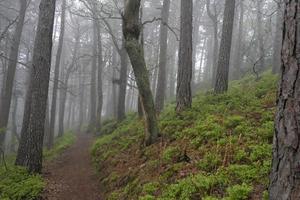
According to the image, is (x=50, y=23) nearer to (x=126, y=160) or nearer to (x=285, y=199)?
(x=126, y=160)

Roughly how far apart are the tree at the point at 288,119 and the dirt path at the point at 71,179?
6.83 metres

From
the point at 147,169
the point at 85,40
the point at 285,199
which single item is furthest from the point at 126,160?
the point at 85,40

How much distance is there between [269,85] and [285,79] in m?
10.0

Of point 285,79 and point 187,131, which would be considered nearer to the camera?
point 285,79

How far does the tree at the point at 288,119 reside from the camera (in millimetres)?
2666

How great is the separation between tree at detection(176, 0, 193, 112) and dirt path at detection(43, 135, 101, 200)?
395 centimetres

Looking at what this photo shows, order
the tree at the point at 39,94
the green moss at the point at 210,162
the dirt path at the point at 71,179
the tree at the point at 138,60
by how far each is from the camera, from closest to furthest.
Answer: the green moss at the point at 210,162 < the tree at the point at 138,60 < the dirt path at the point at 71,179 < the tree at the point at 39,94

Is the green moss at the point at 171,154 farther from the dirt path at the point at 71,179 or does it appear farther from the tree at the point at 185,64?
the tree at the point at 185,64

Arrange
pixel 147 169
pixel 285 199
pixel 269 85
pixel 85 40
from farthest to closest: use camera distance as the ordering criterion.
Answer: pixel 85 40
pixel 269 85
pixel 147 169
pixel 285 199

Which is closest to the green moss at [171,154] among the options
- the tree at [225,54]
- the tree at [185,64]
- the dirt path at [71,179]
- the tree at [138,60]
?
the tree at [138,60]

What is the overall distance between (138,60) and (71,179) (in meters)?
4.64

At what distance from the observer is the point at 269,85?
1223cm

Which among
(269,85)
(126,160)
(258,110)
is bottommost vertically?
(126,160)

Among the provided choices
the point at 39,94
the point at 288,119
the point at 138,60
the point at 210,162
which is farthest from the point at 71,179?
the point at 288,119
